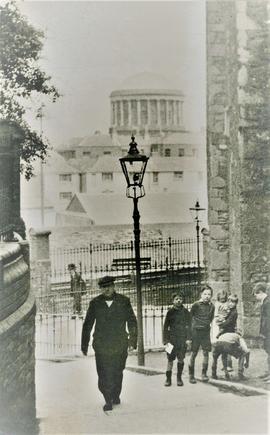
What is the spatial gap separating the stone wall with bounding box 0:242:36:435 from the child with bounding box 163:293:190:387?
221cm

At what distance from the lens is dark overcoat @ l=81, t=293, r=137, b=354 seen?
28.1 feet

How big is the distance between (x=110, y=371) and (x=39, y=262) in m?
9.73

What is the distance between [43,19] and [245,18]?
4.27 m

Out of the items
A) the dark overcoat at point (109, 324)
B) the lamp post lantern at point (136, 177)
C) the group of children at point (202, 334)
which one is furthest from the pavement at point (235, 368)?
the dark overcoat at point (109, 324)

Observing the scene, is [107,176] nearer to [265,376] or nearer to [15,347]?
[265,376]

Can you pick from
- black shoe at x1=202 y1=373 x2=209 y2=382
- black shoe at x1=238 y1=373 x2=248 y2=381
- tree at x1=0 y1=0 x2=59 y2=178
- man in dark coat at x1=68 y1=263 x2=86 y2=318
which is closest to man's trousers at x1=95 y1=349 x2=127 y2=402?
black shoe at x1=202 y1=373 x2=209 y2=382

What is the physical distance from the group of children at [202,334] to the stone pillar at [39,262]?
7.92 meters

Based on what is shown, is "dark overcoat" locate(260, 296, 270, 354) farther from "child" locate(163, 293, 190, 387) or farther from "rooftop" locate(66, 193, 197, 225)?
"rooftop" locate(66, 193, 197, 225)

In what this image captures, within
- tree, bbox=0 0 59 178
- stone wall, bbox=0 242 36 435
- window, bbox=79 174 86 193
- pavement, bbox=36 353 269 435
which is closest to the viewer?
stone wall, bbox=0 242 36 435

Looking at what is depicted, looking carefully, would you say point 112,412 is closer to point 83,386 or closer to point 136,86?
point 83,386

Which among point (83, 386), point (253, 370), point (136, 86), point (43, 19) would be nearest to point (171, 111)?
point (136, 86)

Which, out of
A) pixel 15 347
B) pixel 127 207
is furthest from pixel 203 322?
pixel 127 207

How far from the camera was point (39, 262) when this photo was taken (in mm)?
18047

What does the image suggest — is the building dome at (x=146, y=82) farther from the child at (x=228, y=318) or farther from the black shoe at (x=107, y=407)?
the black shoe at (x=107, y=407)
